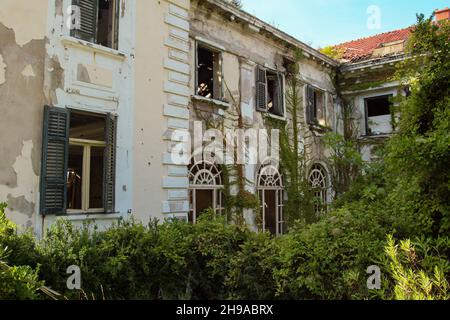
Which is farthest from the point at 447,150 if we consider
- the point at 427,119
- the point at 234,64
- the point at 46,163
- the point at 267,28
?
the point at 267,28

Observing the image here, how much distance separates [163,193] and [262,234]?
13.7 ft

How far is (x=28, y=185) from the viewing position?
671cm

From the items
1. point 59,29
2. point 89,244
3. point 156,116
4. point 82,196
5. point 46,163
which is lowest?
point 89,244

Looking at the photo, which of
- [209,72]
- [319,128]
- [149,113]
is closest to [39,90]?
[149,113]

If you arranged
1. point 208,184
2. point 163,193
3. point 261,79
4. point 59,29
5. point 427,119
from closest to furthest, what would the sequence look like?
point 427,119 → point 59,29 → point 163,193 → point 208,184 → point 261,79

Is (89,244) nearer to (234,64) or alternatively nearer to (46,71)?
(46,71)

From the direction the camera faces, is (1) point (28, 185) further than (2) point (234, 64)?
No

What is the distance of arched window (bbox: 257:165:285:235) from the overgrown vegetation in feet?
22.3

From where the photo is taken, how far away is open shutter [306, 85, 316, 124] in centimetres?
1414

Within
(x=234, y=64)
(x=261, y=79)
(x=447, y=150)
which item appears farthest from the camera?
(x=261, y=79)

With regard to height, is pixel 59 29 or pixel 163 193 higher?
pixel 59 29

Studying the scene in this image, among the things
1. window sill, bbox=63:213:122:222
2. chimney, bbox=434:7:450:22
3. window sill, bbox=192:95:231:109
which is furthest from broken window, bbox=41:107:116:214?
chimney, bbox=434:7:450:22

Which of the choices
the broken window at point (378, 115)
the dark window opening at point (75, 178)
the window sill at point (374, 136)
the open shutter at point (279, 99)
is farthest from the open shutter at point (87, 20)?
the broken window at point (378, 115)

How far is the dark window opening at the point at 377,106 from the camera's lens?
15.9m
